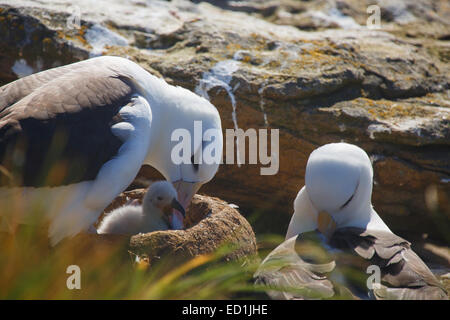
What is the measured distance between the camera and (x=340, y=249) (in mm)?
3648

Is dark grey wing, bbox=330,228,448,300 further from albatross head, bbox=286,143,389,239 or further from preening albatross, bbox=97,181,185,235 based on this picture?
preening albatross, bbox=97,181,185,235

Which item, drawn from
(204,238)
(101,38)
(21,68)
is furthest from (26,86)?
(101,38)

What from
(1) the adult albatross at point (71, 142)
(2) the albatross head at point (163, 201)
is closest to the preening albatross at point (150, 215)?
(2) the albatross head at point (163, 201)

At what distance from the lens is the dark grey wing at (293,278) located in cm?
310

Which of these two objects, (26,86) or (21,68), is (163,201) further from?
(21,68)

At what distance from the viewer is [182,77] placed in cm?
563

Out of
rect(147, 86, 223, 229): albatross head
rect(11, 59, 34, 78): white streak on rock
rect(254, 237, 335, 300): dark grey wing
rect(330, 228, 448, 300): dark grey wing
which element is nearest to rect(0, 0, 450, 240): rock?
rect(11, 59, 34, 78): white streak on rock

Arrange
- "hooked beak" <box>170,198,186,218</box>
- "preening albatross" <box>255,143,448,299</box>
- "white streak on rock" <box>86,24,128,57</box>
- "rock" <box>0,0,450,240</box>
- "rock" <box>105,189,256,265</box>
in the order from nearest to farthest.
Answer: "preening albatross" <box>255,143,448,299</box>, "rock" <box>105,189,256,265</box>, "hooked beak" <box>170,198,186,218</box>, "rock" <box>0,0,450,240</box>, "white streak on rock" <box>86,24,128,57</box>

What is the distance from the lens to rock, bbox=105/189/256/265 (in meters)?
3.67

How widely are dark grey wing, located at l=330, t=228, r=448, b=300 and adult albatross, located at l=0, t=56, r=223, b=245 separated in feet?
4.58

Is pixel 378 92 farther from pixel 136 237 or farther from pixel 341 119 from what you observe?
pixel 136 237

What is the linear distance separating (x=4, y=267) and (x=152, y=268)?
1.15m
